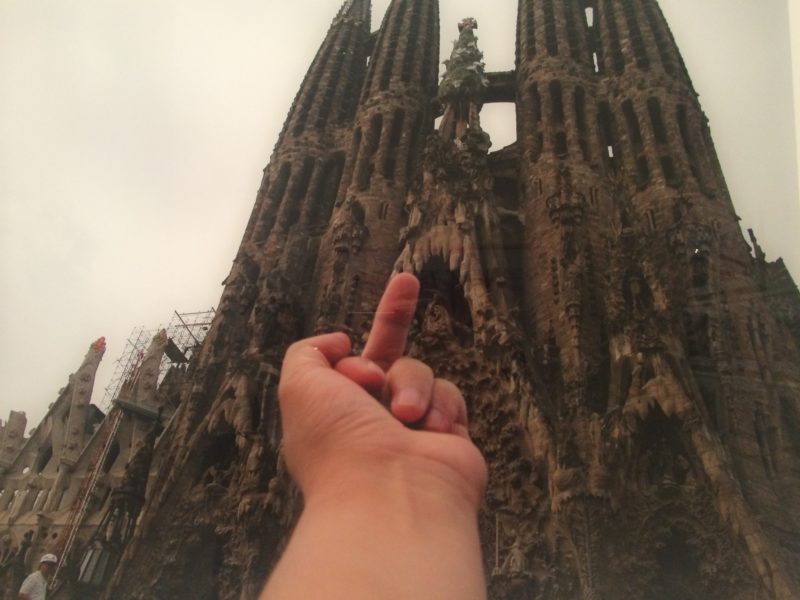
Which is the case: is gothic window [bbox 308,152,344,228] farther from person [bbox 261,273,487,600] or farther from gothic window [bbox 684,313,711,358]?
person [bbox 261,273,487,600]

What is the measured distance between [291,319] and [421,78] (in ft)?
31.0

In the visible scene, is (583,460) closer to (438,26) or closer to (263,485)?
(263,485)

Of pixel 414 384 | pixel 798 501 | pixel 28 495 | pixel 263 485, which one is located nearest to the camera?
pixel 414 384

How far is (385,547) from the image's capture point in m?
1.60

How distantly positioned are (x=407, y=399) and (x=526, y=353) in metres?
7.56

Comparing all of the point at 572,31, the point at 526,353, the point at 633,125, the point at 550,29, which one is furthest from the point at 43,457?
the point at 572,31

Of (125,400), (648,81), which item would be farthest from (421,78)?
(125,400)

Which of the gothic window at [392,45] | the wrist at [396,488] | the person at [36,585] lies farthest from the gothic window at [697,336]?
the gothic window at [392,45]

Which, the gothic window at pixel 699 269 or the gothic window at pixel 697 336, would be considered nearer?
the gothic window at pixel 697 336

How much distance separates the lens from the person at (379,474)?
153 centimetres

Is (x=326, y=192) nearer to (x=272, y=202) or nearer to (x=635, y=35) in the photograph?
(x=272, y=202)

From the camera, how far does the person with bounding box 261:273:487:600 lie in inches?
60.2

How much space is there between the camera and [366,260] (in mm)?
13289

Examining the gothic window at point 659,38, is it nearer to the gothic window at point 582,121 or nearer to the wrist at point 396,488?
the gothic window at point 582,121
